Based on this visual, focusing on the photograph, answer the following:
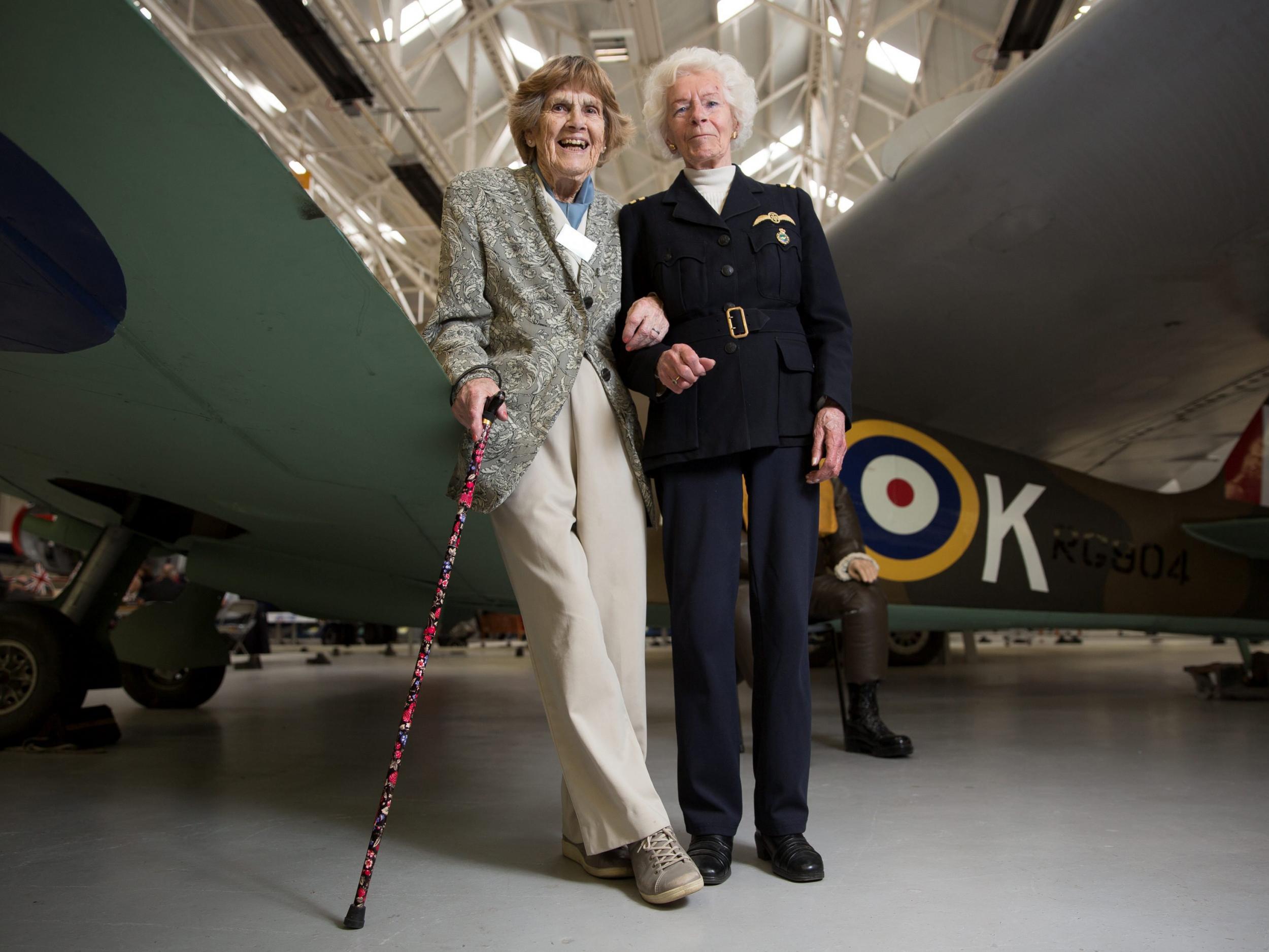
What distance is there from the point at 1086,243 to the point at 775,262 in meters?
2.53

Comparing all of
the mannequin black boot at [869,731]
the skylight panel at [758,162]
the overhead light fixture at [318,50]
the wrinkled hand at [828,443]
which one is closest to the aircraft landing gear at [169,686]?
the mannequin black boot at [869,731]

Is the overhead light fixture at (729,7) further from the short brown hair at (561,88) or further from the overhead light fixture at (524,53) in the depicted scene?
the short brown hair at (561,88)

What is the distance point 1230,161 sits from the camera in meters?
3.11

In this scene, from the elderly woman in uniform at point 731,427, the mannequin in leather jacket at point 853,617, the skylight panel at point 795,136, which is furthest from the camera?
the skylight panel at point 795,136

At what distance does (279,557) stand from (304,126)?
8.73m

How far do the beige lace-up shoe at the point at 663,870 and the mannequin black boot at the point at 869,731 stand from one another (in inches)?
60.0

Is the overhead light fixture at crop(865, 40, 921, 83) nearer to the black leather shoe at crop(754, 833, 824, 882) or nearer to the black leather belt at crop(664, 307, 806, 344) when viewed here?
the black leather belt at crop(664, 307, 806, 344)

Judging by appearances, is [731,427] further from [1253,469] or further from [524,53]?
[524,53]

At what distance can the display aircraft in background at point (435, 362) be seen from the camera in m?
1.34

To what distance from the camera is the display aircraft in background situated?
1.34m

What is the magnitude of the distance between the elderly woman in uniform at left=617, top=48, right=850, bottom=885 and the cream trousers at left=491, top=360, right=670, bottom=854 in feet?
0.31

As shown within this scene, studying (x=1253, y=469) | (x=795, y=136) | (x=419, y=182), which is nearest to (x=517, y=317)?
(x=1253, y=469)

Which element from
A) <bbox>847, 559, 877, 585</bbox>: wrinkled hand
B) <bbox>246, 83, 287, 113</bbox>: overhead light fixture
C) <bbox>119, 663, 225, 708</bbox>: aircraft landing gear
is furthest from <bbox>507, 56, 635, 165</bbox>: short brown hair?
<bbox>246, 83, 287, 113</bbox>: overhead light fixture

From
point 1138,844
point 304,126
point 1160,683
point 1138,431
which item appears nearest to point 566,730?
point 1138,844
